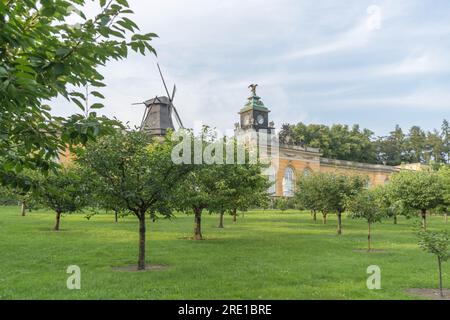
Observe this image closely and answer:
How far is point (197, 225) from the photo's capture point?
25.4 metres

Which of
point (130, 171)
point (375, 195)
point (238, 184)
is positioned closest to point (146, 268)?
point (130, 171)

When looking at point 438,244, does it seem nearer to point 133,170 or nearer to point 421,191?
point 133,170

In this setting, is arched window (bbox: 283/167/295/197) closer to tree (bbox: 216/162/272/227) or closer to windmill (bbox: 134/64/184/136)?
windmill (bbox: 134/64/184/136)

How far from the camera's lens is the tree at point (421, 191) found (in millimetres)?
35188

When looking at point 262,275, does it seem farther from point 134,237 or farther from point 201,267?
point 134,237

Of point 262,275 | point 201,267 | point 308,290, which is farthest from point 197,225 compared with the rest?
point 308,290

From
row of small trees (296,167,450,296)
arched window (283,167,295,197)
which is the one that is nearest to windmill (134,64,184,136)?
arched window (283,167,295,197)

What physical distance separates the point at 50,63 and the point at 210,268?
1171 cm

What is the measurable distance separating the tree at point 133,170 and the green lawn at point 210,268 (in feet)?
8.43

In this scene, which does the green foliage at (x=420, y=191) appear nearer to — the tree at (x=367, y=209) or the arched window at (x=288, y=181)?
the tree at (x=367, y=209)

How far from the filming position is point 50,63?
3.96 metres

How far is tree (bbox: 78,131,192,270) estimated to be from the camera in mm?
14055

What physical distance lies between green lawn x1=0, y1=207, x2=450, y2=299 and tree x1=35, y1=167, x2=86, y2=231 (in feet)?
7.76
